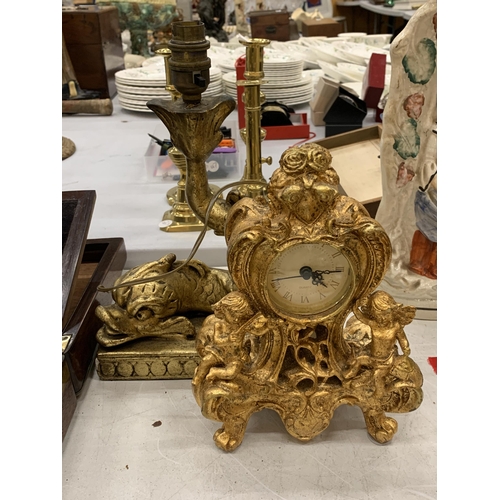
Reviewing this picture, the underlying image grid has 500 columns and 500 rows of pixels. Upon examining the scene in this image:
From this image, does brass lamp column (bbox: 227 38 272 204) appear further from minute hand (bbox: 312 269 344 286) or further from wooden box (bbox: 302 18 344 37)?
wooden box (bbox: 302 18 344 37)

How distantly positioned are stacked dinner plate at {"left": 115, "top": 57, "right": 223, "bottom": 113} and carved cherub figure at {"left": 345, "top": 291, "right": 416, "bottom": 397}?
1.46m

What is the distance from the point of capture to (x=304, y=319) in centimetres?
78

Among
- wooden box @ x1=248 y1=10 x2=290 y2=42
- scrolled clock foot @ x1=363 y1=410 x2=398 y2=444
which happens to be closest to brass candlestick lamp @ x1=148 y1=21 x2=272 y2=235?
scrolled clock foot @ x1=363 y1=410 x2=398 y2=444

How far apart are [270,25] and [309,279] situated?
2779 millimetres

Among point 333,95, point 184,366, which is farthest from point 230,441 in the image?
point 333,95

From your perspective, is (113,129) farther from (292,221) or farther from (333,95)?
(292,221)

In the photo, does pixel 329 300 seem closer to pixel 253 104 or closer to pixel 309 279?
pixel 309 279

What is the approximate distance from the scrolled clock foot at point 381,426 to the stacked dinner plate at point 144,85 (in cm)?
150

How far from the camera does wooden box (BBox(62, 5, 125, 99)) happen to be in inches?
88.4

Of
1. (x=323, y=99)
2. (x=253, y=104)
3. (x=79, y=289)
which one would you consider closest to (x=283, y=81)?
(x=323, y=99)

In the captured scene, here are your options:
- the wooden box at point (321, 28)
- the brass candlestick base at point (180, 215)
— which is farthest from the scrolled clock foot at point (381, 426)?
the wooden box at point (321, 28)

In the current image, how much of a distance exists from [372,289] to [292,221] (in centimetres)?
16

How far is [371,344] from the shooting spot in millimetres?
819

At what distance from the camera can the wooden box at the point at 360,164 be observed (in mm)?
1410
